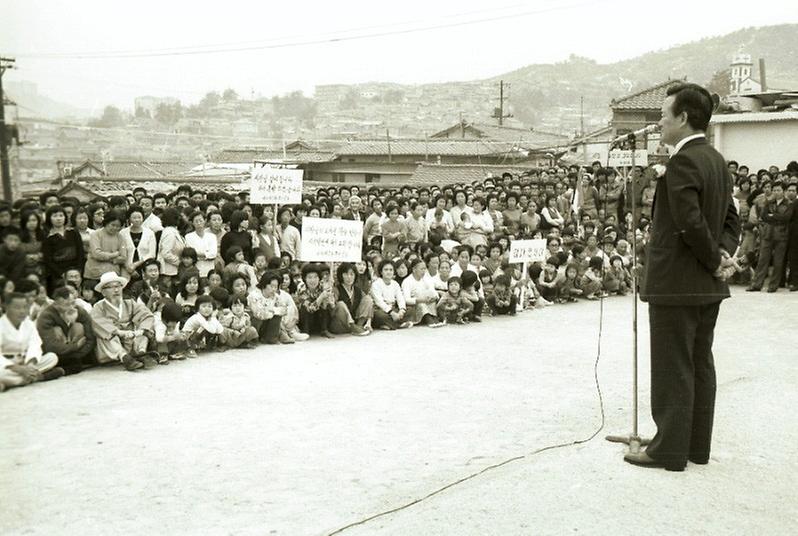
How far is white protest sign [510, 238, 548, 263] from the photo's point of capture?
11258 millimetres

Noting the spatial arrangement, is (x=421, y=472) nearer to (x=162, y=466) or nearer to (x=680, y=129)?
(x=162, y=466)

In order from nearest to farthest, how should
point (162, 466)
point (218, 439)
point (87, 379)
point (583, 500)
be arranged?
point (583, 500) → point (162, 466) → point (218, 439) → point (87, 379)

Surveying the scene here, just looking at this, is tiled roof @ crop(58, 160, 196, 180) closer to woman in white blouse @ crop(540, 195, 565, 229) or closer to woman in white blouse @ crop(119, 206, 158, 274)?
woman in white blouse @ crop(540, 195, 565, 229)

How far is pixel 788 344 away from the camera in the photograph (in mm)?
8273

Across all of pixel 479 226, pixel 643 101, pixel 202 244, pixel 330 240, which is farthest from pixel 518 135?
pixel 202 244

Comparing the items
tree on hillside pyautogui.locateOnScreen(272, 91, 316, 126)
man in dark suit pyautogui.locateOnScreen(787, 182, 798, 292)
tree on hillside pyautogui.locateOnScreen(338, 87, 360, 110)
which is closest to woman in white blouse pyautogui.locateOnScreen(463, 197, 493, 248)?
man in dark suit pyautogui.locateOnScreen(787, 182, 798, 292)

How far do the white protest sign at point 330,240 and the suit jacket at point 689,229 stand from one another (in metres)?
5.38

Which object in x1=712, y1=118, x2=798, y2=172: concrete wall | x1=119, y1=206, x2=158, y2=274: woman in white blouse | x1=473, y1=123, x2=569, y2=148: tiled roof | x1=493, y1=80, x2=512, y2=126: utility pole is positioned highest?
x1=493, y1=80, x2=512, y2=126: utility pole

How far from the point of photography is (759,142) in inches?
763

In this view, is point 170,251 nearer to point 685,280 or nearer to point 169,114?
point 685,280

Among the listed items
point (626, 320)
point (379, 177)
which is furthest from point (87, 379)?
point (379, 177)

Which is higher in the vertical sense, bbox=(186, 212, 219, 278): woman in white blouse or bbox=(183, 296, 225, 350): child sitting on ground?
bbox=(186, 212, 219, 278): woman in white blouse

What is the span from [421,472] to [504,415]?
139 centimetres

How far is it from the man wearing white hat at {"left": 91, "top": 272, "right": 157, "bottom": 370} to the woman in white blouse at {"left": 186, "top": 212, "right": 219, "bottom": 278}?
1.80m
